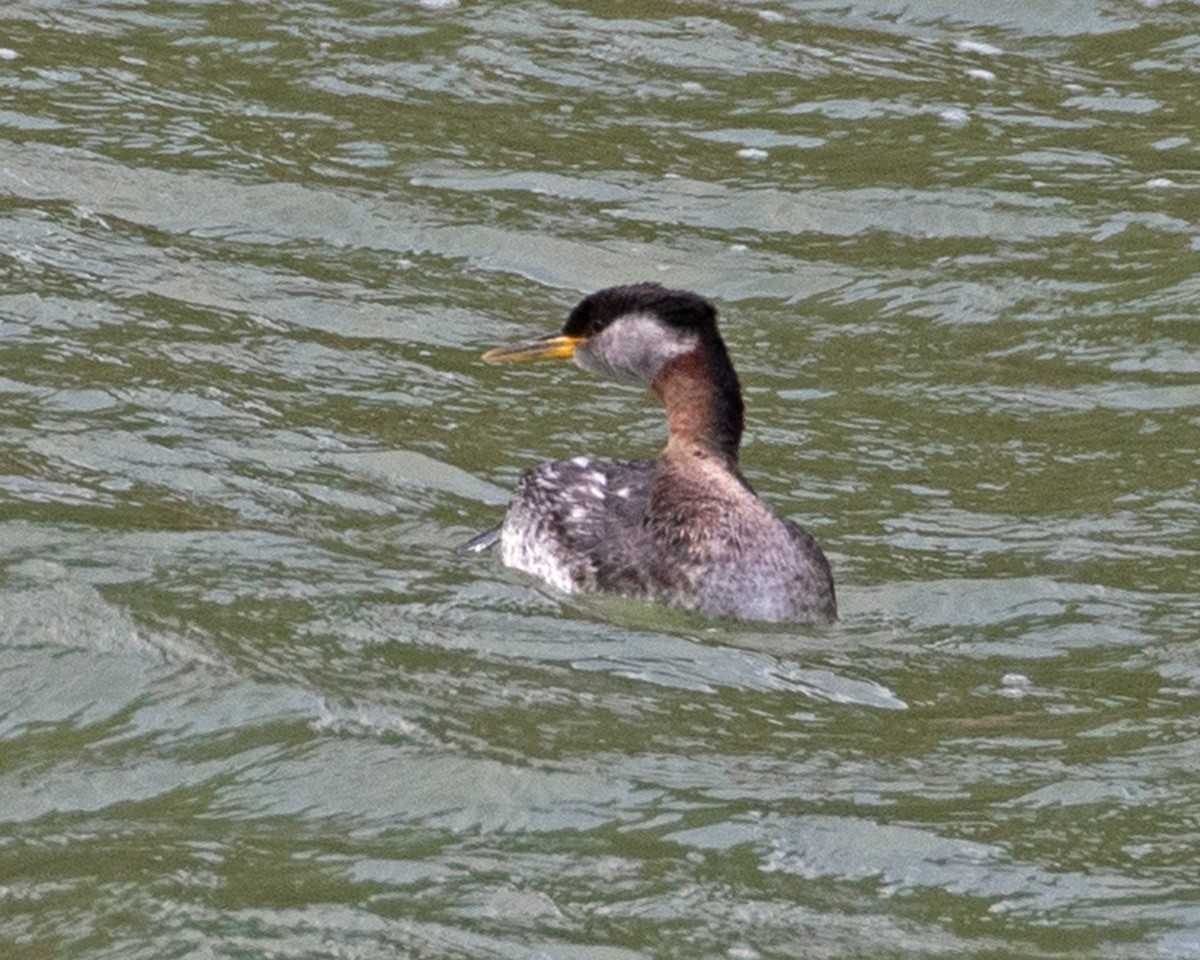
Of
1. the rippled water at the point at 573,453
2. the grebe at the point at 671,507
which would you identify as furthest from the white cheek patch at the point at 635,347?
the rippled water at the point at 573,453

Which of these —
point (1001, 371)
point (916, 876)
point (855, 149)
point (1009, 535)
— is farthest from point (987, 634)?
point (855, 149)

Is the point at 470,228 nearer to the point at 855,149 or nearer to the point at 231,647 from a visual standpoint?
the point at 855,149

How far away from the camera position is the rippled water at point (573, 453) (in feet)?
24.0

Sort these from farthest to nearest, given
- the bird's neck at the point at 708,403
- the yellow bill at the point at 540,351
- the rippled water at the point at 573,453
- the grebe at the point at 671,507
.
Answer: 1. the yellow bill at the point at 540,351
2. the bird's neck at the point at 708,403
3. the grebe at the point at 671,507
4. the rippled water at the point at 573,453

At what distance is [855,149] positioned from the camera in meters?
15.0

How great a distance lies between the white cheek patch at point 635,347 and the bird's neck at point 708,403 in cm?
5

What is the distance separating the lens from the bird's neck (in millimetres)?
10219

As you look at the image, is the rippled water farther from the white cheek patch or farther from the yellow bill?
the white cheek patch

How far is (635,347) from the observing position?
10375mm

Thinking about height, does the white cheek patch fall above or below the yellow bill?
above

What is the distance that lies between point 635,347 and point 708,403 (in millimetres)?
360

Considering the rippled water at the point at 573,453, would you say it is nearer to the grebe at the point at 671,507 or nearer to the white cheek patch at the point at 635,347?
the grebe at the point at 671,507

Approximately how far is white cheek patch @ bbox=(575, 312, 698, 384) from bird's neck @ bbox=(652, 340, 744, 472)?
5cm

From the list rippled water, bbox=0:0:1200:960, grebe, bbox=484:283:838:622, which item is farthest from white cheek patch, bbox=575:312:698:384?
rippled water, bbox=0:0:1200:960
